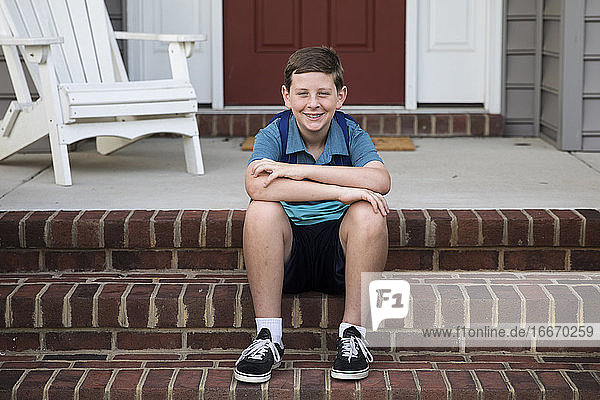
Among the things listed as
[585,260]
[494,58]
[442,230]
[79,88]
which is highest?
[494,58]

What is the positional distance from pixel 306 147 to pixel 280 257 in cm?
37

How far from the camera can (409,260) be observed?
9.41ft

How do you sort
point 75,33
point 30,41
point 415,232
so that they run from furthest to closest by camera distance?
1. point 75,33
2. point 30,41
3. point 415,232

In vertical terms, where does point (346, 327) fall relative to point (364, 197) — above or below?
below

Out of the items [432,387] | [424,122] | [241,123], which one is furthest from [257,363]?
[424,122]

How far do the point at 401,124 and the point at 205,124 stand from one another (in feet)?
3.59

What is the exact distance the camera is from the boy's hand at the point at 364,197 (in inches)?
95.7

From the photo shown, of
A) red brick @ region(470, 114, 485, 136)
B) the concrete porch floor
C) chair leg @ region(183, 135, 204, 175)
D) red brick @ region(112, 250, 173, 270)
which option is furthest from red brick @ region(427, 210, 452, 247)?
red brick @ region(470, 114, 485, 136)

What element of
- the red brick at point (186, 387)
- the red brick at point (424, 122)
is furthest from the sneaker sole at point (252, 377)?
the red brick at point (424, 122)

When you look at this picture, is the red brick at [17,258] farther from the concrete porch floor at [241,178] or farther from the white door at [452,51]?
the white door at [452,51]

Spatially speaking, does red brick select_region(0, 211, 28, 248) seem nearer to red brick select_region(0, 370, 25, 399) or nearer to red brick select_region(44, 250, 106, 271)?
red brick select_region(44, 250, 106, 271)

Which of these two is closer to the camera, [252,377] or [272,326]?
[252,377]

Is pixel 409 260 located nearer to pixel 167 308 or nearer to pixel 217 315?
pixel 217 315

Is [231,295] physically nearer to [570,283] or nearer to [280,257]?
[280,257]
